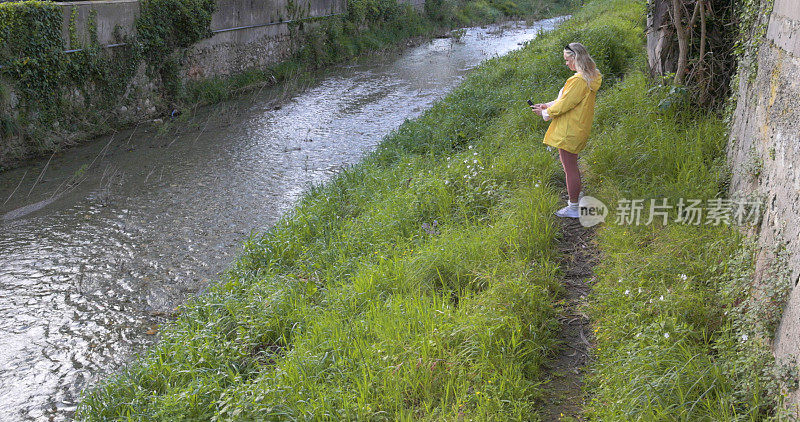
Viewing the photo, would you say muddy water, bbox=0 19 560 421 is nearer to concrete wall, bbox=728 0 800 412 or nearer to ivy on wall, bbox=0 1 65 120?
ivy on wall, bbox=0 1 65 120

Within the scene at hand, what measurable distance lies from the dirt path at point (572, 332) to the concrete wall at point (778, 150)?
1100 millimetres

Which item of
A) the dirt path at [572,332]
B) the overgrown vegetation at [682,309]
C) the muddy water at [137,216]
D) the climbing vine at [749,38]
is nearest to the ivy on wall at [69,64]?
the muddy water at [137,216]

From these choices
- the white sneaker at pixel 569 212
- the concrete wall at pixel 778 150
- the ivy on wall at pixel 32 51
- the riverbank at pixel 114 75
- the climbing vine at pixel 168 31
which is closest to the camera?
the concrete wall at pixel 778 150

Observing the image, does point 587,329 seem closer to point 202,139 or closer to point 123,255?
point 123,255

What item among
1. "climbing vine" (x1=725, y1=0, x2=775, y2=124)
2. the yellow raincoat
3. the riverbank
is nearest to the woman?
the yellow raincoat

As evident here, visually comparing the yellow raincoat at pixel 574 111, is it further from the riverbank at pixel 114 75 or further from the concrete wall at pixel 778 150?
the riverbank at pixel 114 75

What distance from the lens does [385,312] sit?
174 inches

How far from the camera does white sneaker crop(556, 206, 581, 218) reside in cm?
552

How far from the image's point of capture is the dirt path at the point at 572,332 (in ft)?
11.2

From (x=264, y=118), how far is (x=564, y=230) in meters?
9.43

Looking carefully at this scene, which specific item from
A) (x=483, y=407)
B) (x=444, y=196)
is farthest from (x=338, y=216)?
(x=483, y=407)

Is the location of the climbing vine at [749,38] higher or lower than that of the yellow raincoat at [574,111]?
higher

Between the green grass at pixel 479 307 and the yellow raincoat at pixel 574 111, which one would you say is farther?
the yellow raincoat at pixel 574 111

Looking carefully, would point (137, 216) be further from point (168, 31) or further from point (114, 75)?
point (168, 31)
